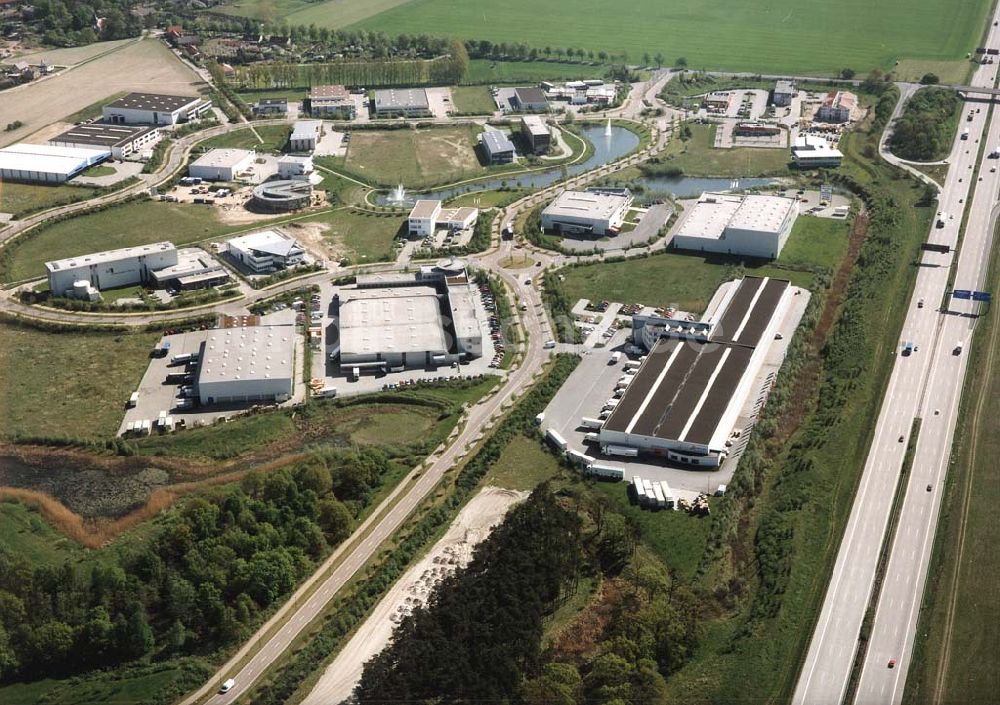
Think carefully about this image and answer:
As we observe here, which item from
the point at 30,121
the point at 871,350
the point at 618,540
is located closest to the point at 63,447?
the point at 618,540

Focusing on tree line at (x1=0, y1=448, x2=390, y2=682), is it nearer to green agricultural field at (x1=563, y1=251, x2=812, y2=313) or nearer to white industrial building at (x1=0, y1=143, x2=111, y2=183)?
green agricultural field at (x1=563, y1=251, x2=812, y2=313)

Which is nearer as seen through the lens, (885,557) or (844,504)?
(885,557)

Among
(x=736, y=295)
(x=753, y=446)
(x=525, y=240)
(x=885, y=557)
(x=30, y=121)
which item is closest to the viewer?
(x=885, y=557)

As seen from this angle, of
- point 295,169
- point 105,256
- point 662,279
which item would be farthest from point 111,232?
point 662,279

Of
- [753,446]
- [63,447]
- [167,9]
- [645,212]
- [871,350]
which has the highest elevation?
[167,9]

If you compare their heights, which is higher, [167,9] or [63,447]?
[167,9]

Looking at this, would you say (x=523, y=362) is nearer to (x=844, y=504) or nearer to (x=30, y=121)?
(x=844, y=504)

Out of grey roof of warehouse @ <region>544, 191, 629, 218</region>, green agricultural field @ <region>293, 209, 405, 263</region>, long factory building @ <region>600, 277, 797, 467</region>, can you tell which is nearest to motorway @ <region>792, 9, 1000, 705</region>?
long factory building @ <region>600, 277, 797, 467</region>

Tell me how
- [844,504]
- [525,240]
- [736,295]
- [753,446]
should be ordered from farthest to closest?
[525,240] < [736,295] < [753,446] < [844,504]

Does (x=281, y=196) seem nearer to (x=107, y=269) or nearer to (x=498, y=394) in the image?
(x=107, y=269)
